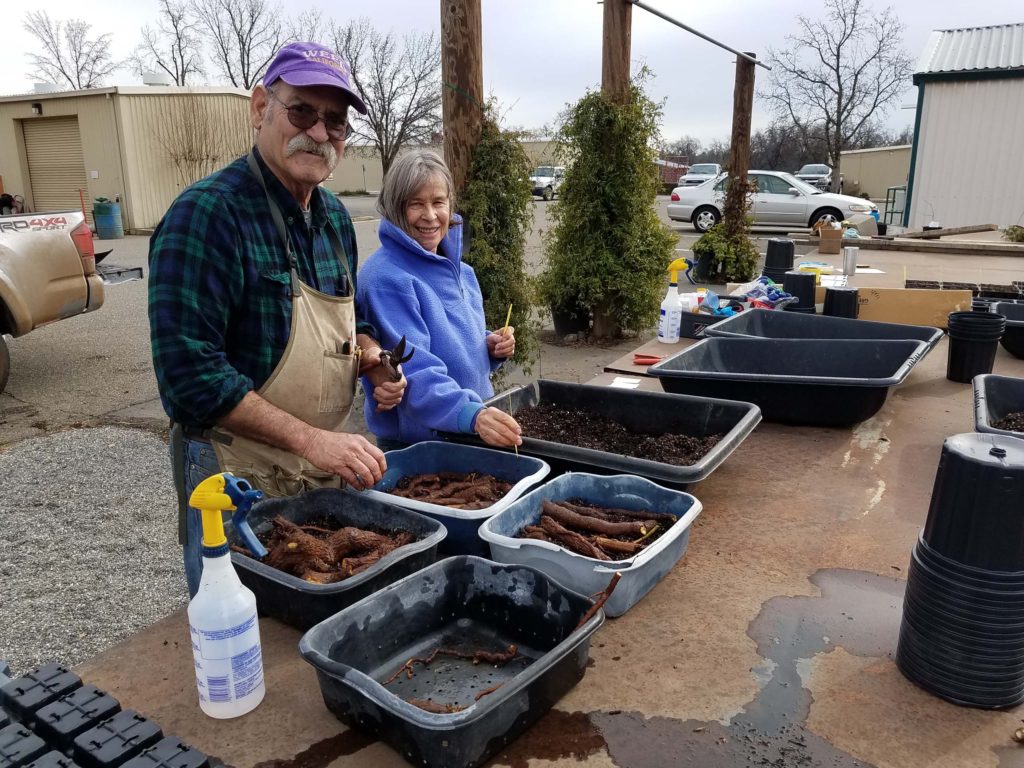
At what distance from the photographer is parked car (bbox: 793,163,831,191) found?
1095 inches

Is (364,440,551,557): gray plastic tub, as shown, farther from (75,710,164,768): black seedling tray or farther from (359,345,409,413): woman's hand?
(75,710,164,768): black seedling tray

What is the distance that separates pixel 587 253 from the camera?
8.10m

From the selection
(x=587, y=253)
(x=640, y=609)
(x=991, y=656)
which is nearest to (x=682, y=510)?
(x=640, y=609)

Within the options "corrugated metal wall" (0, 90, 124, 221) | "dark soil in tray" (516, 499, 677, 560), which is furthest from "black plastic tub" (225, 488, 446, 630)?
"corrugated metal wall" (0, 90, 124, 221)

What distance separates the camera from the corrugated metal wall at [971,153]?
49.4ft

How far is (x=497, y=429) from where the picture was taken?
204 cm

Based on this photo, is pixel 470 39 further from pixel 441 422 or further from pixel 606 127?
pixel 441 422

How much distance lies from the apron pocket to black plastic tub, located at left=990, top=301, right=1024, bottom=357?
3189 millimetres

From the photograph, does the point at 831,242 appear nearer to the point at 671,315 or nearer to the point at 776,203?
the point at 671,315

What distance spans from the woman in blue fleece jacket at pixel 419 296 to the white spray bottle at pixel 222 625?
977mm

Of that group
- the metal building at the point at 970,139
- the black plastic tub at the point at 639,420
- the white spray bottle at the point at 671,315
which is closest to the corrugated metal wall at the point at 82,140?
the metal building at the point at 970,139

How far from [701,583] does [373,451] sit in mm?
776

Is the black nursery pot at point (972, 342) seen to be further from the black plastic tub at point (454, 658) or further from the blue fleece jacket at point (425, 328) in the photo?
the black plastic tub at point (454, 658)

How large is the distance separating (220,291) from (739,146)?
35.3 feet
